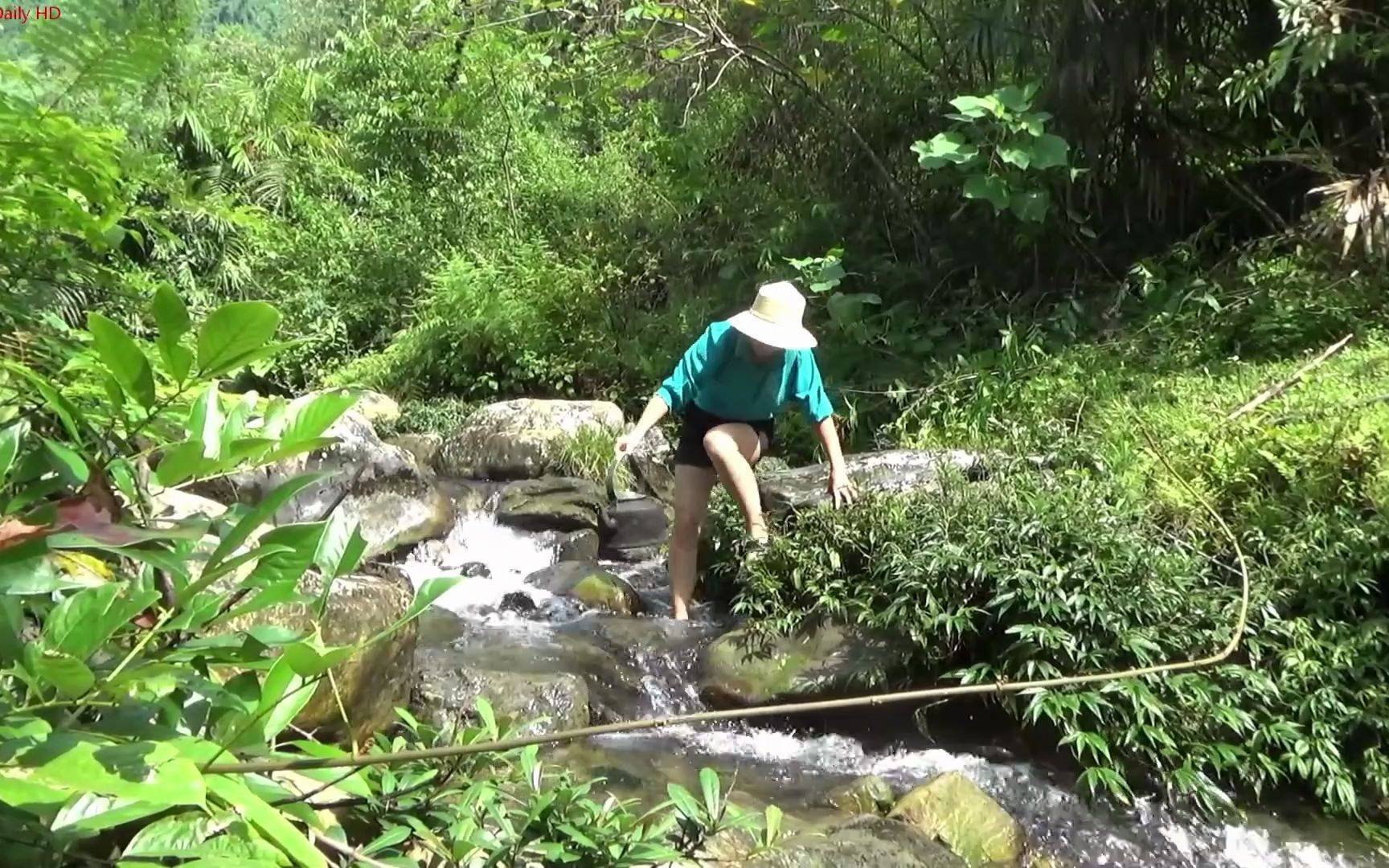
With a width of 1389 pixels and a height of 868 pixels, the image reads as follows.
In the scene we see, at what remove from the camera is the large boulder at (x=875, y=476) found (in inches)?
220

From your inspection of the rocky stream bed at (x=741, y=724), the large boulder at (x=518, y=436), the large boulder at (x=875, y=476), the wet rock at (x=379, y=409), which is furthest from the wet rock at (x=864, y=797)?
the wet rock at (x=379, y=409)

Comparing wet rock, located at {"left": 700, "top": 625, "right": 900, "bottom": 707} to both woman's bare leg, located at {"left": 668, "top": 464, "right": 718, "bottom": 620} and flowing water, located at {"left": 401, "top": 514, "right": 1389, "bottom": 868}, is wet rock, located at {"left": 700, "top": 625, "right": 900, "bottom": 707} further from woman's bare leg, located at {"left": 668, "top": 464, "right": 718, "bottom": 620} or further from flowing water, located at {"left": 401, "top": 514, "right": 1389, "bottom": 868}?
woman's bare leg, located at {"left": 668, "top": 464, "right": 718, "bottom": 620}

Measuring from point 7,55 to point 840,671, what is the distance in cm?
377

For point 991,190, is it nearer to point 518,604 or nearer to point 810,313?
point 810,313

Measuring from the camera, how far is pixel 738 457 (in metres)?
5.09

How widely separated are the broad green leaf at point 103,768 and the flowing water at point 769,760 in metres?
3.11

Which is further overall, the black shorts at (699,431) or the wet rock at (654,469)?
the wet rock at (654,469)

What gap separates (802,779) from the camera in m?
4.37

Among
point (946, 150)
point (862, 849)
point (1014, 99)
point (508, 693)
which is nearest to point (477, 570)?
point (508, 693)

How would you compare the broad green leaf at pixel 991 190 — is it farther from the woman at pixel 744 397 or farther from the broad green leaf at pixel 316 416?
the broad green leaf at pixel 316 416

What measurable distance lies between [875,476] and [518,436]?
4.01 metres

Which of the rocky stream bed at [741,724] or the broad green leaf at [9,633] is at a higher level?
the broad green leaf at [9,633]

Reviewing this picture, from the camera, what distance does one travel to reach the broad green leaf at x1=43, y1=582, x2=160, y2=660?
105 cm

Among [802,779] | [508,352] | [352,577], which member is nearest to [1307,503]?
[802,779]
